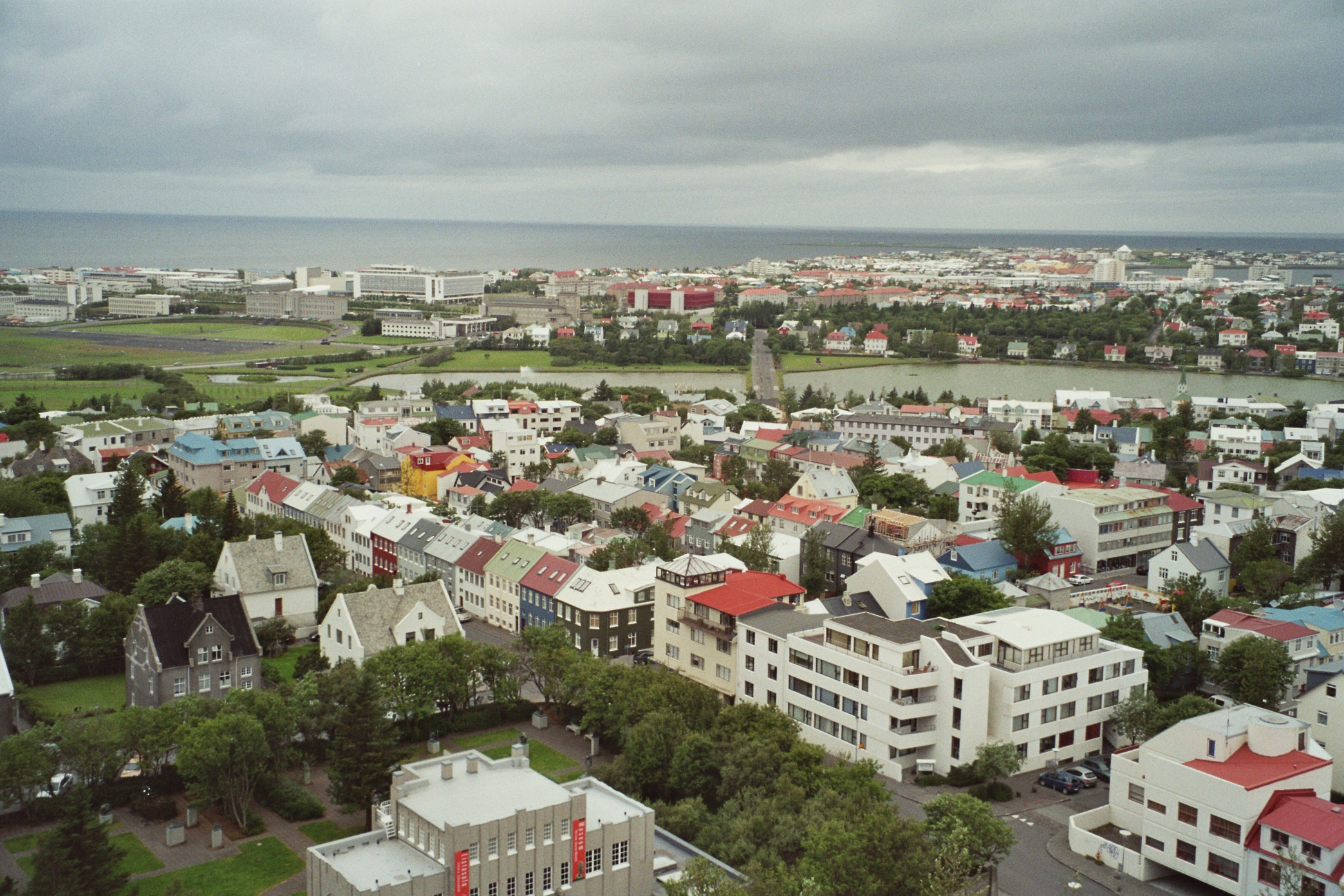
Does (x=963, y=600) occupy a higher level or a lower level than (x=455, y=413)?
lower

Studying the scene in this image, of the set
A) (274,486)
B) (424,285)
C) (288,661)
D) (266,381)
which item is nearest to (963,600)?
(288,661)

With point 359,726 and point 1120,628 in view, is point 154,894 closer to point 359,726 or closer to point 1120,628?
point 359,726

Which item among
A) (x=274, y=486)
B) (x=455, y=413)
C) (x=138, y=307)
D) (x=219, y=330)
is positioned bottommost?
(x=274, y=486)

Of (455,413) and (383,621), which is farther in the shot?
(455,413)

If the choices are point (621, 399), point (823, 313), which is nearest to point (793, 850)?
point (621, 399)

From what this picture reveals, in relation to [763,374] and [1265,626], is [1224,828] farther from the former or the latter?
[763,374]

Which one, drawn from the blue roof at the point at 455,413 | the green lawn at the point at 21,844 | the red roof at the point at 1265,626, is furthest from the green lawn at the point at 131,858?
the blue roof at the point at 455,413

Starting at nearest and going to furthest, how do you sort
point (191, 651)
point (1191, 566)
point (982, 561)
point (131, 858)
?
1. point (131, 858)
2. point (191, 651)
3. point (1191, 566)
4. point (982, 561)

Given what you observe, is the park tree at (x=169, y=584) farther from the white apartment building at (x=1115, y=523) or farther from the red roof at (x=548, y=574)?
the white apartment building at (x=1115, y=523)
